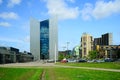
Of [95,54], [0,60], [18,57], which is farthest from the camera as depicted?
[95,54]

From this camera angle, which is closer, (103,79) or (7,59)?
(103,79)

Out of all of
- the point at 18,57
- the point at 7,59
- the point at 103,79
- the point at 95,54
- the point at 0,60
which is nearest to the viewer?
the point at 103,79

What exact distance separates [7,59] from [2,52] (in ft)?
45.5

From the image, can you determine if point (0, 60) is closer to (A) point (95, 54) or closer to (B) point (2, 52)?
(B) point (2, 52)

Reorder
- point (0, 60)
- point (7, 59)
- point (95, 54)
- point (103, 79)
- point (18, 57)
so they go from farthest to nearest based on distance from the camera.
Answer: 1. point (95, 54)
2. point (18, 57)
3. point (7, 59)
4. point (0, 60)
5. point (103, 79)

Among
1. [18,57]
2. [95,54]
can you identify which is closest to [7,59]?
[18,57]

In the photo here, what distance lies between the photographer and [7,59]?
122500 mm

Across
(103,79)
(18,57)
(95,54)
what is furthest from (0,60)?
(95,54)

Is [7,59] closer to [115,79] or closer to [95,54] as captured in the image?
[95,54]

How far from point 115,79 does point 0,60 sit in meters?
85.8

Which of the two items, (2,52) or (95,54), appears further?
(95,54)

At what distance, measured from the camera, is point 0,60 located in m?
106

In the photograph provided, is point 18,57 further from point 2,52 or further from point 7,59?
point 2,52

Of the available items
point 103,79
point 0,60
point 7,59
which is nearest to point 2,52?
point 0,60
